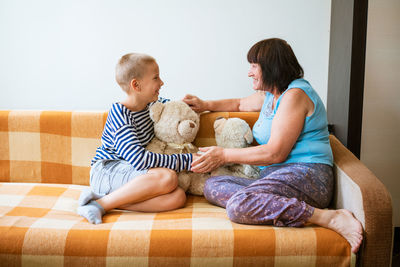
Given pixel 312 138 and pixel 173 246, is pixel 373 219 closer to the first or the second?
pixel 312 138

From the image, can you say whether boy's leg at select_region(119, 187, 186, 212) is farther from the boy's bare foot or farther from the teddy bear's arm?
the boy's bare foot

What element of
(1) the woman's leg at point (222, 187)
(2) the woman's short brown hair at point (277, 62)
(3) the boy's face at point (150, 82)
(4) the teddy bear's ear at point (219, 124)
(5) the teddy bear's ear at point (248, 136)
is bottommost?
(1) the woman's leg at point (222, 187)

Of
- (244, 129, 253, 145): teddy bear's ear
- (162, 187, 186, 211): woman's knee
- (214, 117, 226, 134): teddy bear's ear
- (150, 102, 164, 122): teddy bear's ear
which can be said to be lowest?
(162, 187, 186, 211): woman's knee

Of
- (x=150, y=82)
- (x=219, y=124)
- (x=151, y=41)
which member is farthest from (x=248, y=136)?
(x=151, y=41)

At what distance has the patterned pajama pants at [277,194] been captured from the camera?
1.29 metres

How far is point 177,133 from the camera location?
5.47ft

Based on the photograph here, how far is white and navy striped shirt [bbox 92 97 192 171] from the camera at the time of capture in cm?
154

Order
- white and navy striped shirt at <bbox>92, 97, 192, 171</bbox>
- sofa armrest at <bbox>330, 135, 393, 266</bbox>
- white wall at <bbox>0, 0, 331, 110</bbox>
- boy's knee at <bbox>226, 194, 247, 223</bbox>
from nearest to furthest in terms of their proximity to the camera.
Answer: sofa armrest at <bbox>330, 135, 393, 266</bbox> < boy's knee at <bbox>226, 194, 247, 223</bbox> < white and navy striped shirt at <bbox>92, 97, 192, 171</bbox> < white wall at <bbox>0, 0, 331, 110</bbox>

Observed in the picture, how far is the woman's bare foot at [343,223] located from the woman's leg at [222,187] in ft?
1.14

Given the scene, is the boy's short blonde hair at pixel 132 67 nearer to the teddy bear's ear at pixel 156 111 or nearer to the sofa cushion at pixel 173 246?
the teddy bear's ear at pixel 156 111

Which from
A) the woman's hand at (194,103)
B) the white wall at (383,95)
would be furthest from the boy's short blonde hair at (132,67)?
the white wall at (383,95)

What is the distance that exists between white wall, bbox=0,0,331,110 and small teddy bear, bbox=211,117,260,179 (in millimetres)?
462

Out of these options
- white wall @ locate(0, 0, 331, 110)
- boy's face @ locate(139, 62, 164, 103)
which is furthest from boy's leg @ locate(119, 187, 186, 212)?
white wall @ locate(0, 0, 331, 110)

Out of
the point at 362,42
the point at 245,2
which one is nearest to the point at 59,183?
the point at 245,2
